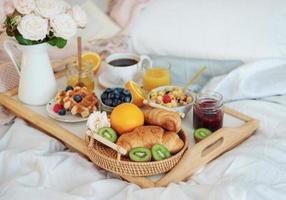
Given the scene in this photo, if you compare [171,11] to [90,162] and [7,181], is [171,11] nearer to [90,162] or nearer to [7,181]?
[90,162]

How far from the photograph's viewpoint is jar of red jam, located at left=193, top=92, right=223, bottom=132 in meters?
1.22

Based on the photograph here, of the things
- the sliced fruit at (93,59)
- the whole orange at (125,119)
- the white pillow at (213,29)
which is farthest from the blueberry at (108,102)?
the white pillow at (213,29)

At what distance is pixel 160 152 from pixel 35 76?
1.69ft

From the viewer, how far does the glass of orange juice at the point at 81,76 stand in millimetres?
1468

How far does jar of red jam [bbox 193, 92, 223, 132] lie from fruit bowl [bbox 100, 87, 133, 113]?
0.65 ft

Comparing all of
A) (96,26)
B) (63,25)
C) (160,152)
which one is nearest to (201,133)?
(160,152)

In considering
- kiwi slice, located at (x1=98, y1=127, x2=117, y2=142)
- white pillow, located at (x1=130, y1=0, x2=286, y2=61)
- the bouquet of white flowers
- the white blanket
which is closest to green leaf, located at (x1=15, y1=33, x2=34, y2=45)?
the bouquet of white flowers

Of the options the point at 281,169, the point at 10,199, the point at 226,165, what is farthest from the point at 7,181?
the point at 281,169

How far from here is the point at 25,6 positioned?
1241 mm

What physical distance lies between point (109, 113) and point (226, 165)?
14.8 inches

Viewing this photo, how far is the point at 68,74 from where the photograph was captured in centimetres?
150

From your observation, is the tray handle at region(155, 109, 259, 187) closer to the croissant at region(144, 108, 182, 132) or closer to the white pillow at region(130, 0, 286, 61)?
the croissant at region(144, 108, 182, 132)

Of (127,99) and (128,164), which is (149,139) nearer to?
(128,164)

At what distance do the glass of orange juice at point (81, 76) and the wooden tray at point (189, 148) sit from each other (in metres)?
0.17
